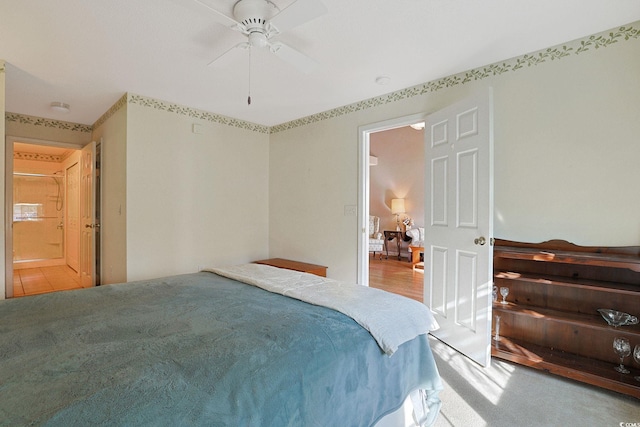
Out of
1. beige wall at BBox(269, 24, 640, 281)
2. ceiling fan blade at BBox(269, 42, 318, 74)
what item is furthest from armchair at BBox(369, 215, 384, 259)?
ceiling fan blade at BBox(269, 42, 318, 74)

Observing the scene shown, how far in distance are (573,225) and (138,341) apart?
2.73m

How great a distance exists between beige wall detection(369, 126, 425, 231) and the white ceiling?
12.8 feet

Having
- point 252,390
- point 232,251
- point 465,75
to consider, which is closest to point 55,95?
point 232,251

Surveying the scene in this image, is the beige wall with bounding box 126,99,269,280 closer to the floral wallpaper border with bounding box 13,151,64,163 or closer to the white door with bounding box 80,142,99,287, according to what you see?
the white door with bounding box 80,142,99,287

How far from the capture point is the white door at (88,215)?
3864 millimetres

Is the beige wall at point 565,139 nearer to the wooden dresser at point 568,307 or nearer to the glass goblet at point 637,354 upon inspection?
the wooden dresser at point 568,307

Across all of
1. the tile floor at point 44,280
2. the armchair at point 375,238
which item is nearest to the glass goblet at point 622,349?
the armchair at point 375,238

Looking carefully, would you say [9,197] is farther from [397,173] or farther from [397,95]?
[397,173]

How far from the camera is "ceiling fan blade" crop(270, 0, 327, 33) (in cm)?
153

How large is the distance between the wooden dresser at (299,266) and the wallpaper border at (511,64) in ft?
6.10

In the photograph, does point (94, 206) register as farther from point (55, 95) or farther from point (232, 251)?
point (232, 251)

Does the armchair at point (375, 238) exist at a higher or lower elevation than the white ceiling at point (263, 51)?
lower

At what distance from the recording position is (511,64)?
2.42m

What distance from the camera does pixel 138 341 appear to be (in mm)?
1086
